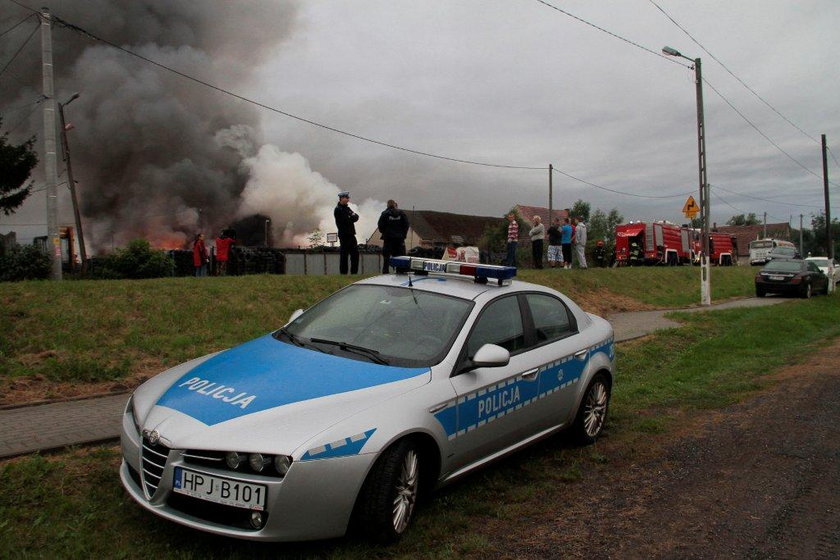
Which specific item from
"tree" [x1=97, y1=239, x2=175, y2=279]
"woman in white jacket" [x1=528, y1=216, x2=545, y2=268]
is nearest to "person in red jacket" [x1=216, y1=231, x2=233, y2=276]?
"tree" [x1=97, y1=239, x2=175, y2=279]

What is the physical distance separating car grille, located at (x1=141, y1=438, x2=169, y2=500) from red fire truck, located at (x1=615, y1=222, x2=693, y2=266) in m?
34.5

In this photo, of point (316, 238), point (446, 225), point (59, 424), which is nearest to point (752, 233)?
point (446, 225)

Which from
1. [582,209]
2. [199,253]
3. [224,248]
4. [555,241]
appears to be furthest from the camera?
[582,209]

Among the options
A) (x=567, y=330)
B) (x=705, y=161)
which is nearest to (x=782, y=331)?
(x=705, y=161)

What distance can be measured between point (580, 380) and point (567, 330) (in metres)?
0.42

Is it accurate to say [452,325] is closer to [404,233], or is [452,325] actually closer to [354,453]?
[354,453]

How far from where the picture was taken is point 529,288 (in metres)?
5.20

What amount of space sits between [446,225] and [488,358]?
2512 inches

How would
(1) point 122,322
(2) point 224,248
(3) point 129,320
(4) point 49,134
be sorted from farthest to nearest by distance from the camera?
(2) point 224,248 < (4) point 49,134 < (3) point 129,320 < (1) point 122,322

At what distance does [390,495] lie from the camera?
3359 mm

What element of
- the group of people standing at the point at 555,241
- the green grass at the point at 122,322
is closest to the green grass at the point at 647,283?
the group of people standing at the point at 555,241

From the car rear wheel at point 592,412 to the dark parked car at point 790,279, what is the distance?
66.1 feet

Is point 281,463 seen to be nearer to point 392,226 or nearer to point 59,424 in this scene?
point 59,424

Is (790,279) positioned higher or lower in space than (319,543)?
higher
